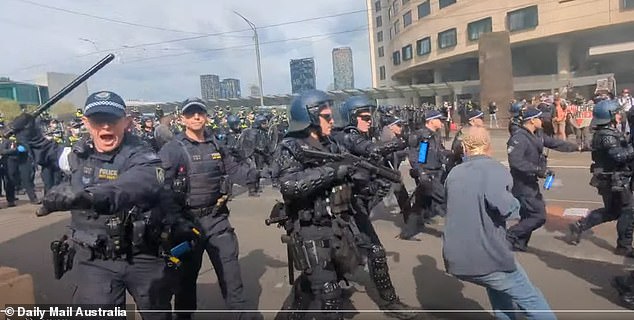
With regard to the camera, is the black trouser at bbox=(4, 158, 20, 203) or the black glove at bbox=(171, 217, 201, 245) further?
the black trouser at bbox=(4, 158, 20, 203)

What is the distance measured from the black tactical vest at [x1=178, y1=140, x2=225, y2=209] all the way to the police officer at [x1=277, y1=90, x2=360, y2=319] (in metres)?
0.69

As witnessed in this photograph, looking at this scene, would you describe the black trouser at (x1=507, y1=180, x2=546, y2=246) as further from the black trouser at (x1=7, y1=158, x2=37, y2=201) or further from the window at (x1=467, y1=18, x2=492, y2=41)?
the window at (x1=467, y1=18, x2=492, y2=41)

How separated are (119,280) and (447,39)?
1810 inches

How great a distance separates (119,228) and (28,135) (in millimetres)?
7118

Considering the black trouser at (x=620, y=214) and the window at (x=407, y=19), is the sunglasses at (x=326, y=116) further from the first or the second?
the window at (x=407, y=19)

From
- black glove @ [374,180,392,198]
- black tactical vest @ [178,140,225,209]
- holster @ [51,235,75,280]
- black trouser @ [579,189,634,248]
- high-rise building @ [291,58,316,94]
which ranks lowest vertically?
black trouser @ [579,189,634,248]

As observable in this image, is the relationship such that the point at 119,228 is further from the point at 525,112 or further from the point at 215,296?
the point at 525,112

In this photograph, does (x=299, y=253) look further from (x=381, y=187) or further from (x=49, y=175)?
(x=49, y=175)

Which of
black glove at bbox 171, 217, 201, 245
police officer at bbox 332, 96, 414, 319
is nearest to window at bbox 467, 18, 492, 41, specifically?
police officer at bbox 332, 96, 414, 319

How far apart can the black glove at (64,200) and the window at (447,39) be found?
1785 inches

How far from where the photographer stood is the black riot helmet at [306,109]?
11.6ft

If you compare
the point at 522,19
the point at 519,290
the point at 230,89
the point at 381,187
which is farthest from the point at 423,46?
the point at 519,290

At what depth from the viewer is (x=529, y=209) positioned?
527cm

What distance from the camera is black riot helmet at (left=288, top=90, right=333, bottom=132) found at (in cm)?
352
